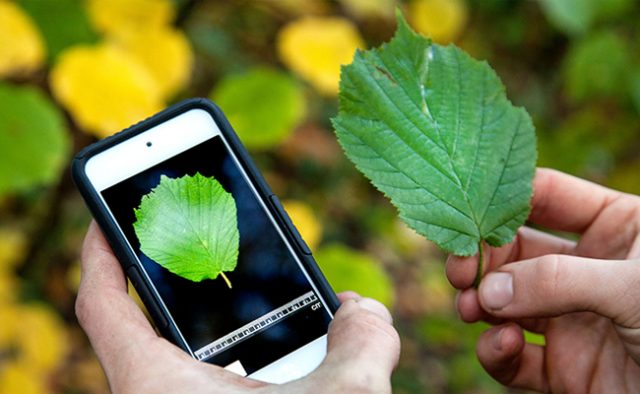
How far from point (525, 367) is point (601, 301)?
0.68ft

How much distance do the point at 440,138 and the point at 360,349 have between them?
24 centimetres

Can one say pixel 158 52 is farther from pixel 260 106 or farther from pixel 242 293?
pixel 242 293

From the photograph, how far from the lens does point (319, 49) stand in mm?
1064

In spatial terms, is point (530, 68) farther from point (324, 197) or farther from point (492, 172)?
point (492, 172)

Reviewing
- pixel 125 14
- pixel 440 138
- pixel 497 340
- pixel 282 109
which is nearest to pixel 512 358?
pixel 497 340

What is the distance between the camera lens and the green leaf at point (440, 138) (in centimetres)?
64

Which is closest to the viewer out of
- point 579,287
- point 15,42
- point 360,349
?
point 360,349

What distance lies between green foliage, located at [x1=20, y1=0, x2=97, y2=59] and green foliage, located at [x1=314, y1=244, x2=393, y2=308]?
0.52 m

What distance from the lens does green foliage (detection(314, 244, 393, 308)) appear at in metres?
0.95

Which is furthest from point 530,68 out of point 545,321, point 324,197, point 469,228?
point 469,228

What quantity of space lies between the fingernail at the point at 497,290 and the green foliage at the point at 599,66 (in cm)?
71

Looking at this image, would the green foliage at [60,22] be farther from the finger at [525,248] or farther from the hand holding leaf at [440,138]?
the finger at [525,248]

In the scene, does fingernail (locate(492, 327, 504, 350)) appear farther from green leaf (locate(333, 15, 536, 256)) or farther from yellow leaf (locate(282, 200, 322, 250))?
yellow leaf (locate(282, 200, 322, 250))

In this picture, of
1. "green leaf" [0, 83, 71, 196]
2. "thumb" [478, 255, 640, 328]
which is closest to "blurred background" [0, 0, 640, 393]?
"green leaf" [0, 83, 71, 196]
